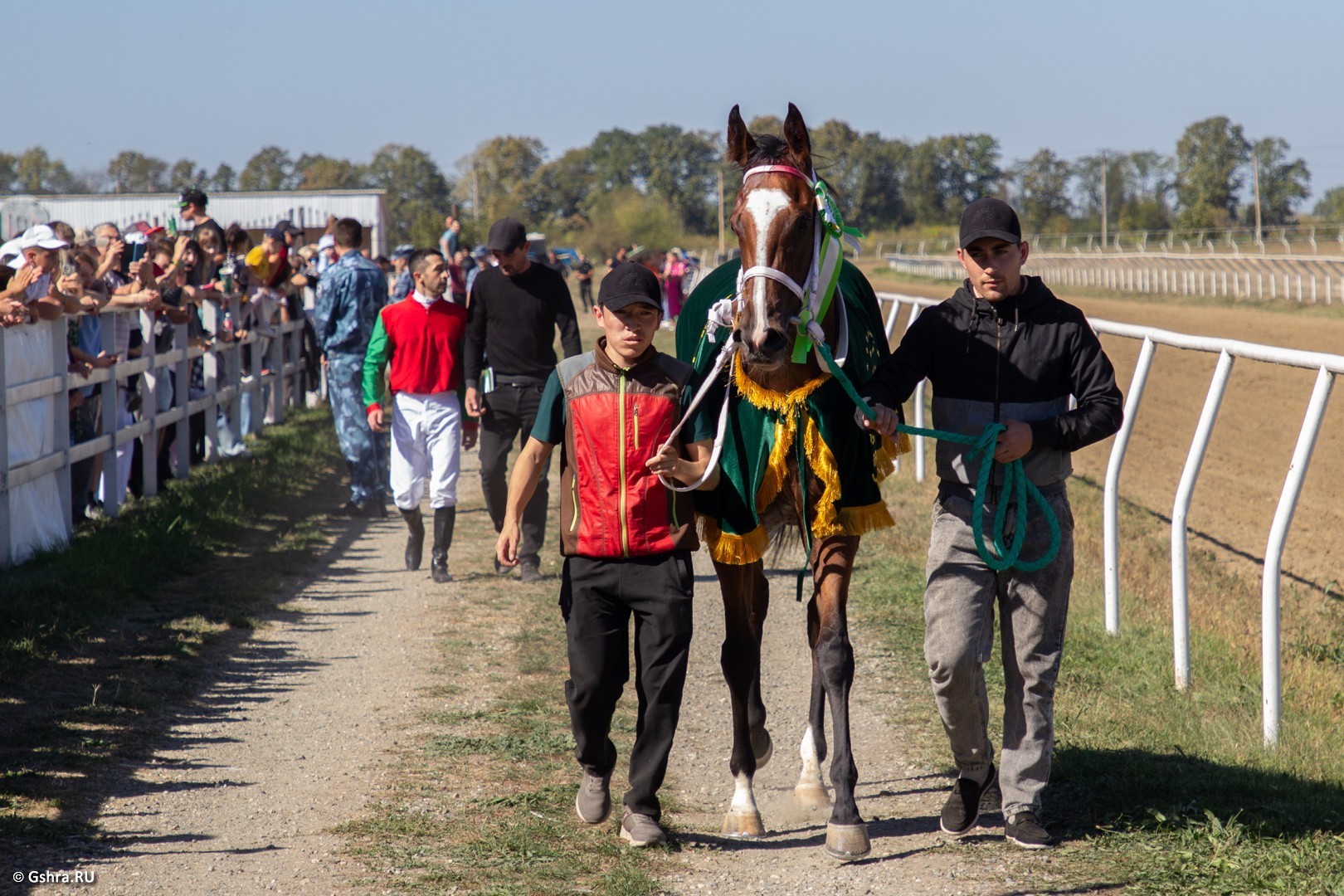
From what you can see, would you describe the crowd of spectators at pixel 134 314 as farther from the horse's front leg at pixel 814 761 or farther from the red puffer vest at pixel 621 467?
the horse's front leg at pixel 814 761

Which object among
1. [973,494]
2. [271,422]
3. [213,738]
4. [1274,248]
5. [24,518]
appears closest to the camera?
[973,494]

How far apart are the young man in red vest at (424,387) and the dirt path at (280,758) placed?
653mm

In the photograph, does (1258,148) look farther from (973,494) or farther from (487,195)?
(973,494)

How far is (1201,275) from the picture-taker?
136ft

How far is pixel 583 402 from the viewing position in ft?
14.2

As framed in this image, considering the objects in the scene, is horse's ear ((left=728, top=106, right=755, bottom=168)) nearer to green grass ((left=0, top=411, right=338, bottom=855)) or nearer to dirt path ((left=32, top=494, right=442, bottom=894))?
dirt path ((left=32, top=494, right=442, bottom=894))

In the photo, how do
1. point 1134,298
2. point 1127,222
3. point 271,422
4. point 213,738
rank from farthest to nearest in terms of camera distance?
1. point 1127,222
2. point 1134,298
3. point 271,422
4. point 213,738

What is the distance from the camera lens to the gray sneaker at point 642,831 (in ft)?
13.7

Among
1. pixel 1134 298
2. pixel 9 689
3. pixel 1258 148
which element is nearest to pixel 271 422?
pixel 9 689

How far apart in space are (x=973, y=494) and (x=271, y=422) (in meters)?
11.2

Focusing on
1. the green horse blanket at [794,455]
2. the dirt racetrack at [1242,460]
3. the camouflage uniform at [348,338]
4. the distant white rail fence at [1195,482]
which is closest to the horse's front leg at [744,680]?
the green horse blanket at [794,455]

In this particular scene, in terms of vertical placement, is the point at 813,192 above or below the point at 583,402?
above

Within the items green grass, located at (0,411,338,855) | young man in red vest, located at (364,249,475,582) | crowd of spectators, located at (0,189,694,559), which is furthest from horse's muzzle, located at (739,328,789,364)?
A: young man in red vest, located at (364,249,475,582)

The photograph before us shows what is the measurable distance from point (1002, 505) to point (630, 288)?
1.30 meters
